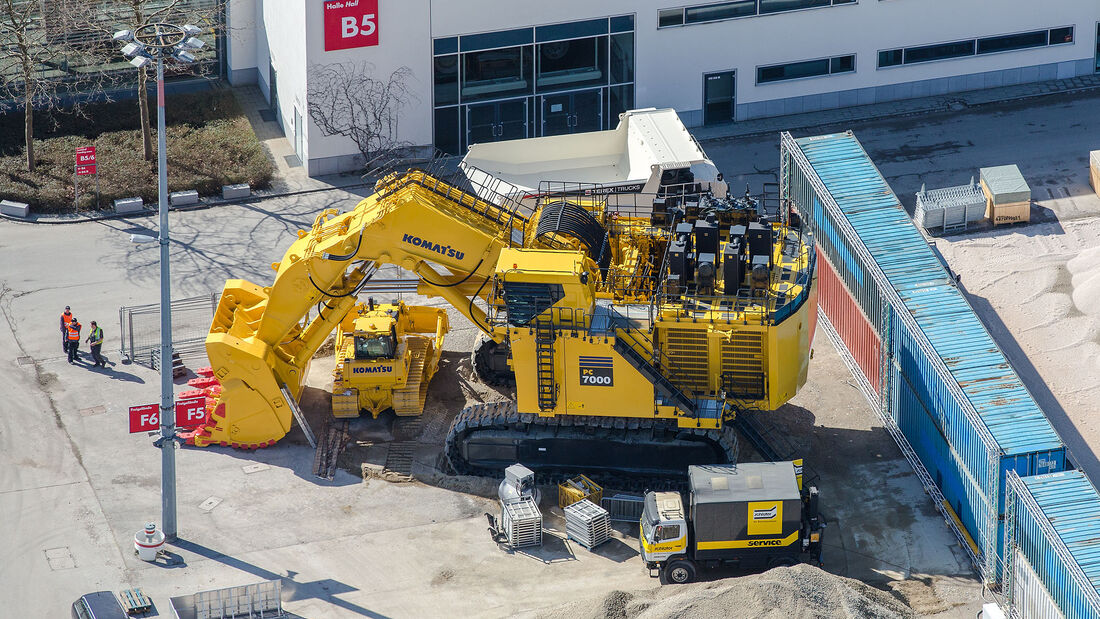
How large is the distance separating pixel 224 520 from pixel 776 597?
11.1 meters

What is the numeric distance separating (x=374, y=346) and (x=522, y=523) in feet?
19.9

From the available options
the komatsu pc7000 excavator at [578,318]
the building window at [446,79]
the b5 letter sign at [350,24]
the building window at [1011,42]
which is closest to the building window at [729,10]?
the building window at [1011,42]

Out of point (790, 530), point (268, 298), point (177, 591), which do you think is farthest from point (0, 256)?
point (790, 530)

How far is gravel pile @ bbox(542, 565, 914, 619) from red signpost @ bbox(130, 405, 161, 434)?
8.39m

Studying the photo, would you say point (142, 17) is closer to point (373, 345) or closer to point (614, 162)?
point (614, 162)

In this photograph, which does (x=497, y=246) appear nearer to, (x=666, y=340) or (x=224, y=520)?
(x=666, y=340)

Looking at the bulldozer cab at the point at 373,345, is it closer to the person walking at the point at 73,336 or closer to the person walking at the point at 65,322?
the person walking at the point at 73,336

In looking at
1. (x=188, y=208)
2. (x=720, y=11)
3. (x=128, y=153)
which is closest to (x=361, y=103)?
(x=188, y=208)

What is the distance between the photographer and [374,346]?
35781 millimetres

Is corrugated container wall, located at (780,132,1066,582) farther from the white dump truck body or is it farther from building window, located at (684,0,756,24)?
building window, located at (684,0,756,24)

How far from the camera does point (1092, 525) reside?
28531mm

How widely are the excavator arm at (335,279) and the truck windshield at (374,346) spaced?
962 mm

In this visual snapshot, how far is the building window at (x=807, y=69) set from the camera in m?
49.4

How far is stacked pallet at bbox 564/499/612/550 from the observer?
31922 mm
